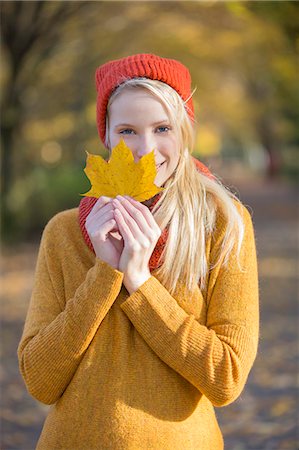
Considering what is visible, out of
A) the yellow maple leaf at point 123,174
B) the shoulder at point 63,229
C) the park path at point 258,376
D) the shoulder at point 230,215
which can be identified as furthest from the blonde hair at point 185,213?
the park path at point 258,376

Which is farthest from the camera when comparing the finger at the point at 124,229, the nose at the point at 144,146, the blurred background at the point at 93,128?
the blurred background at the point at 93,128

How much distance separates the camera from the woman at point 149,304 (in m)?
1.81

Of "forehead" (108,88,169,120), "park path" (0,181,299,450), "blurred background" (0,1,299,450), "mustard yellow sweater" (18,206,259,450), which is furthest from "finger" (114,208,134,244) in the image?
"park path" (0,181,299,450)

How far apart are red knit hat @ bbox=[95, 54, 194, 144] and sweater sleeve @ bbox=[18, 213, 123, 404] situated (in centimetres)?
49

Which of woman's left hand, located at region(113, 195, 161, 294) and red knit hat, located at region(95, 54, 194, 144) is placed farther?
red knit hat, located at region(95, 54, 194, 144)

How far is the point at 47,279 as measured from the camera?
2.01m

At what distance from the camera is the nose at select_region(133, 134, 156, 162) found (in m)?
1.89

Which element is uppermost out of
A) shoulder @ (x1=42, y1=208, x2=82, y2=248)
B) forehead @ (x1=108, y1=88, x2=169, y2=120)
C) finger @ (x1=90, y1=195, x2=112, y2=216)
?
forehead @ (x1=108, y1=88, x2=169, y2=120)

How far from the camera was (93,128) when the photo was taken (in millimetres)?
17688

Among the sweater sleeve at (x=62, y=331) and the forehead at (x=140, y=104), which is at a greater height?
the forehead at (x=140, y=104)

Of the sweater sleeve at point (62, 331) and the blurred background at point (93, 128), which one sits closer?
the sweater sleeve at point (62, 331)

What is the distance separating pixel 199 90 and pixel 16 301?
11.2 meters

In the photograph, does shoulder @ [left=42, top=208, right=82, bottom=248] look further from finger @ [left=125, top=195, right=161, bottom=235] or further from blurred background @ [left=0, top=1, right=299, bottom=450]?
blurred background @ [left=0, top=1, right=299, bottom=450]

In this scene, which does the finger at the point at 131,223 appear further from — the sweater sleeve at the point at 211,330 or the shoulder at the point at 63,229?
the shoulder at the point at 63,229
